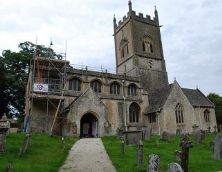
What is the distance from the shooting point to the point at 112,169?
12.5 meters

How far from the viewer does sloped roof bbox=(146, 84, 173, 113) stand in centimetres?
3652

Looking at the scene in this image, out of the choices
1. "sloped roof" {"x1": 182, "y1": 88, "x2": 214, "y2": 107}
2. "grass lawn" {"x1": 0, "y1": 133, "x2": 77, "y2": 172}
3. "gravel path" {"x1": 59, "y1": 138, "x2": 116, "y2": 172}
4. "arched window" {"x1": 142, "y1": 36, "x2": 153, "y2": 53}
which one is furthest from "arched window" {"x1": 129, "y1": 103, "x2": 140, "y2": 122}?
"grass lawn" {"x1": 0, "y1": 133, "x2": 77, "y2": 172}

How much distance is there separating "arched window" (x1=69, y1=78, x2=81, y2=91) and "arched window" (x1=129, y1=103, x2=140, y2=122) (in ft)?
25.0

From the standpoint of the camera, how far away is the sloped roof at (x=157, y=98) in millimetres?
36519

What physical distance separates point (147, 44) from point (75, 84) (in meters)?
18.3

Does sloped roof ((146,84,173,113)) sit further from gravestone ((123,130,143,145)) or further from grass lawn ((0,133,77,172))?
grass lawn ((0,133,77,172))

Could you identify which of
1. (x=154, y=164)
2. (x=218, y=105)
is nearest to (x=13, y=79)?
(x=154, y=164)

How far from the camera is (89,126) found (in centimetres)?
3228

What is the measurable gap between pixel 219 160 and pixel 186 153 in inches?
185

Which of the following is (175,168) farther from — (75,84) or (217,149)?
(75,84)

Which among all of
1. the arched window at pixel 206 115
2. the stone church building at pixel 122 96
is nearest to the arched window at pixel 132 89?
the stone church building at pixel 122 96

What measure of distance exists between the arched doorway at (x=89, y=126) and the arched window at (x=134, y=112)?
274 inches

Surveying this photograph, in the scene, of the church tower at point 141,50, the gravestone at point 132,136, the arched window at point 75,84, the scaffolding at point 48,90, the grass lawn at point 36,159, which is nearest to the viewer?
the grass lawn at point 36,159

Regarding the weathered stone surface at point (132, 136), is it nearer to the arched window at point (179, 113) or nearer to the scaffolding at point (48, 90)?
the scaffolding at point (48, 90)
